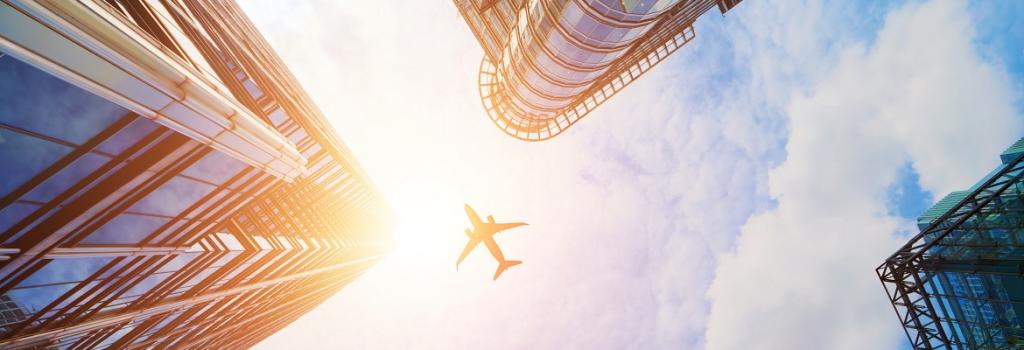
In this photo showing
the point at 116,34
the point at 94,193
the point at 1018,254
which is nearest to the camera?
the point at 116,34

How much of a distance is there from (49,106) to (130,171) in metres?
2.77

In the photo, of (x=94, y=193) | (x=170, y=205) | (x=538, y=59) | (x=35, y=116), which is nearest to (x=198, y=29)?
(x=170, y=205)

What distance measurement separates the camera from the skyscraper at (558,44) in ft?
61.9

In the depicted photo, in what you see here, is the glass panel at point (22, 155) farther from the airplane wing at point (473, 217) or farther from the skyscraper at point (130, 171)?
the airplane wing at point (473, 217)

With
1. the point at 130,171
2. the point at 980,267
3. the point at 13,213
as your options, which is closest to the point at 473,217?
the point at 130,171

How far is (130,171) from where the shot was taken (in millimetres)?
9242

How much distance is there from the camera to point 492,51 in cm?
3281

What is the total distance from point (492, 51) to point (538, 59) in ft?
33.2

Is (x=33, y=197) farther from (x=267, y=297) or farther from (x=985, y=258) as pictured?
(x=985, y=258)

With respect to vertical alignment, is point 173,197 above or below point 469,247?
above

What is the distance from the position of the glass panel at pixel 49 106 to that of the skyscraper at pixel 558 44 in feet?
56.3

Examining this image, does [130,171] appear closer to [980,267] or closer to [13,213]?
[13,213]

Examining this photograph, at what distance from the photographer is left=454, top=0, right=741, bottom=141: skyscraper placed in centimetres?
1886

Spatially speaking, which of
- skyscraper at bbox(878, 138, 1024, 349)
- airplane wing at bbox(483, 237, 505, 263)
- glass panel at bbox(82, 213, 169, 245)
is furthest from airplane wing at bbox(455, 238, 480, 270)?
skyscraper at bbox(878, 138, 1024, 349)
